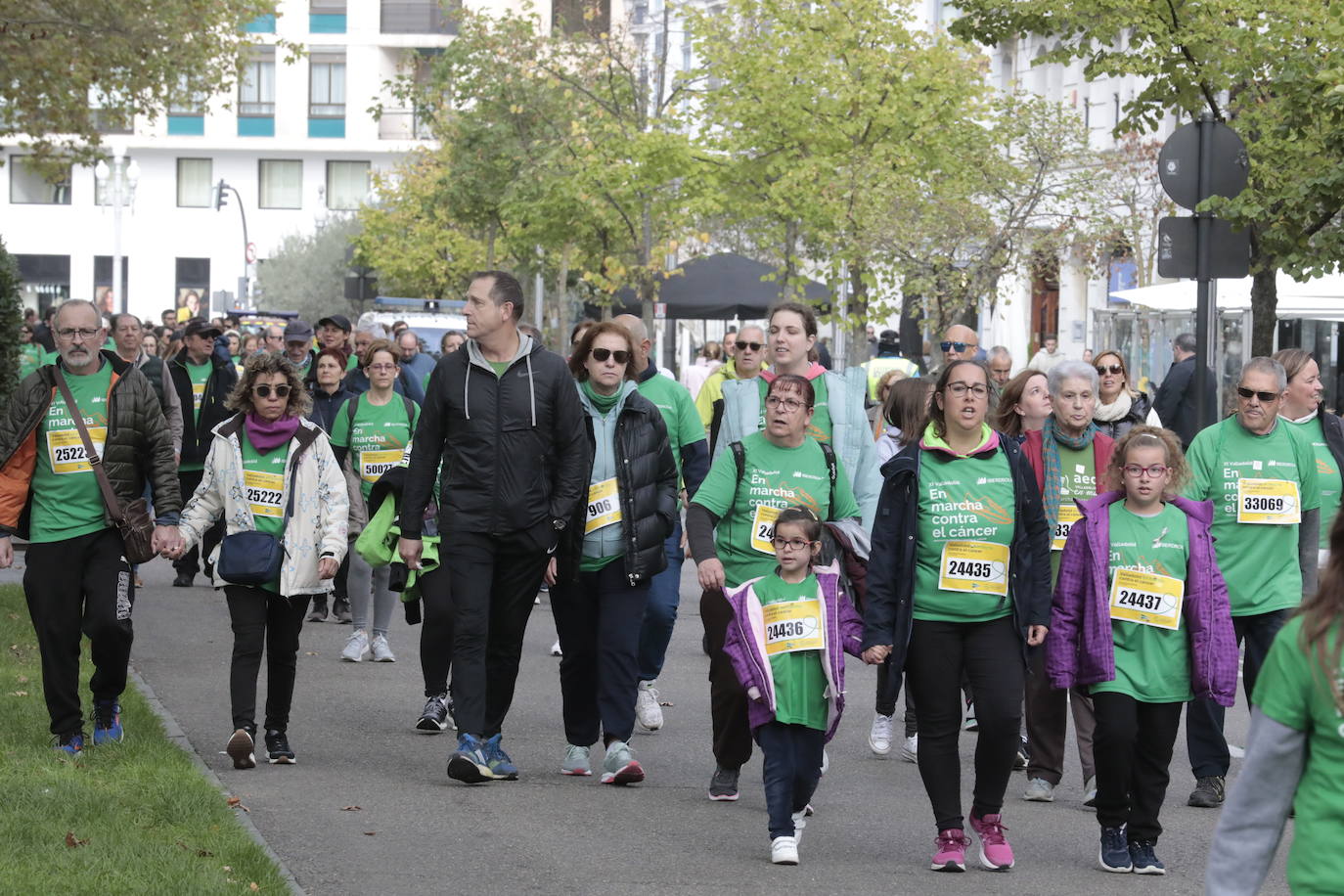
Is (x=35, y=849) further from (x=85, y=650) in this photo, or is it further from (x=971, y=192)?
(x=971, y=192)

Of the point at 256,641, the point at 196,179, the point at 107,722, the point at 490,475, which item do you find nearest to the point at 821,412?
the point at 490,475

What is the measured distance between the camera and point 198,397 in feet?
55.1

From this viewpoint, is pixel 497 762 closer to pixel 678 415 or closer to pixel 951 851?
pixel 678 415

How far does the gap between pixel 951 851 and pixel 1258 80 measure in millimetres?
10198

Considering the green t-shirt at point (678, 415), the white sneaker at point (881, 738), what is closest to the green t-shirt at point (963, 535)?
the green t-shirt at point (678, 415)

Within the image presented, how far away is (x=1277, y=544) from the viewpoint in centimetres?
886

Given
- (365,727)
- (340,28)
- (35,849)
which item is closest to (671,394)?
(365,727)

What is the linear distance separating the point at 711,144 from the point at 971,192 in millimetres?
3813

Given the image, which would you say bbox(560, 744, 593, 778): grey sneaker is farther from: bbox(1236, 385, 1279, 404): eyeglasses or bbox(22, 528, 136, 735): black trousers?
bbox(1236, 385, 1279, 404): eyeglasses

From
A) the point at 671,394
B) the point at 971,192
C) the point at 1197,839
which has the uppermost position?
the point at 971,192

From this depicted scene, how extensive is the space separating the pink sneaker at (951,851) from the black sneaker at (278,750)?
3210 mm

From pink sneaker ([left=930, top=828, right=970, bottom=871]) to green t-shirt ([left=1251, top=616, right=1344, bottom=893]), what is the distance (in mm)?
3883

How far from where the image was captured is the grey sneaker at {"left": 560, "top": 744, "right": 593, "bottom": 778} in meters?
9.11

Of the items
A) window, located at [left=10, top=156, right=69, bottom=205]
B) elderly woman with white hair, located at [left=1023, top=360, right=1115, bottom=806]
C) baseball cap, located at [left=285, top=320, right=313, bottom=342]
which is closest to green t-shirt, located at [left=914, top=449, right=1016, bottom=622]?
elderly woman with white hair, located at [left=1023, top=360, right=1115, bottom=806]
